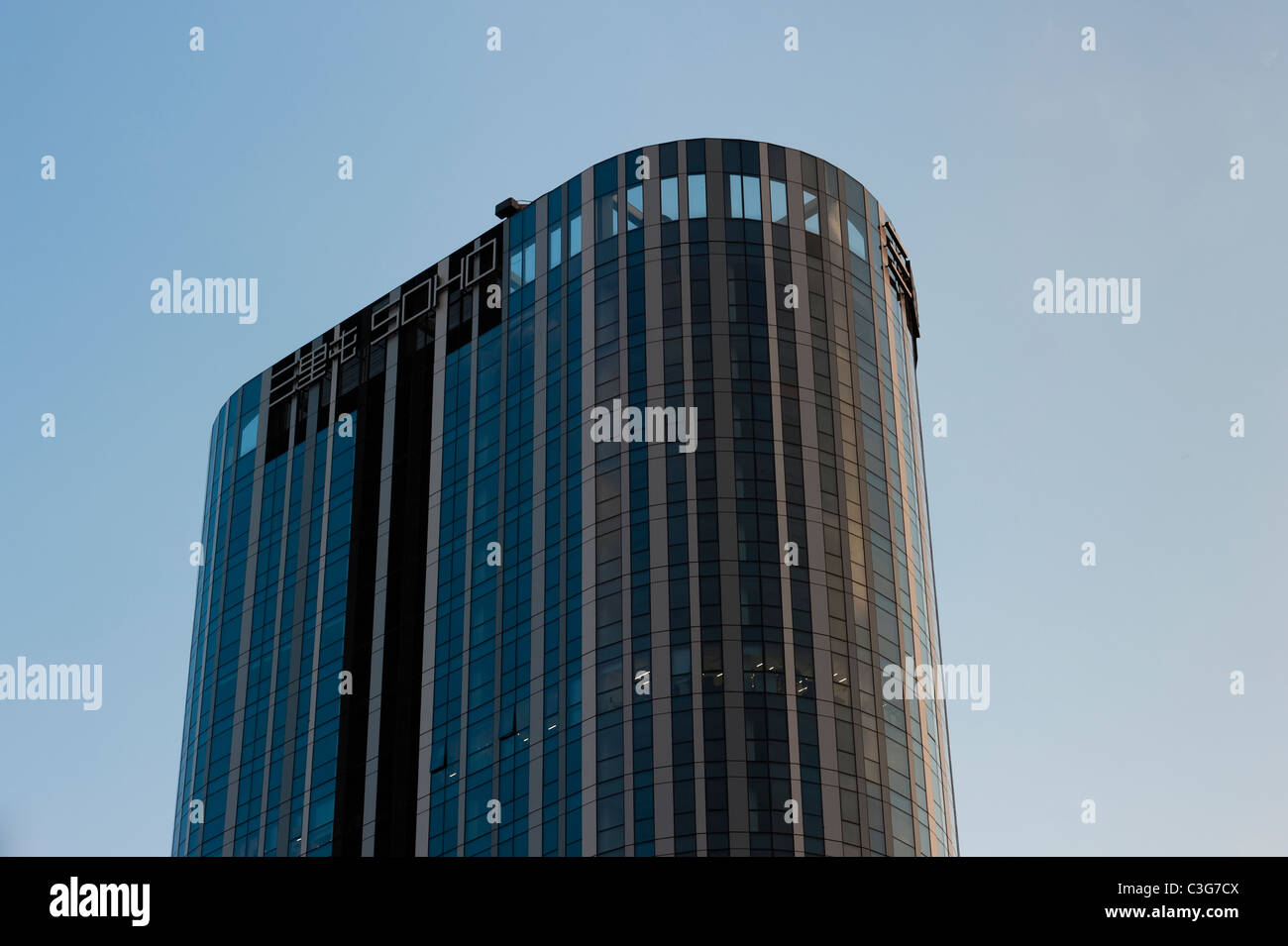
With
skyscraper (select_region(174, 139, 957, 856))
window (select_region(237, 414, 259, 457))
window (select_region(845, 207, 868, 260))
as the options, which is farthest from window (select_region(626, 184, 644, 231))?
window (select_region(237, 414, 259, 457))

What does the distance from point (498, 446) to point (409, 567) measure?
12.2m

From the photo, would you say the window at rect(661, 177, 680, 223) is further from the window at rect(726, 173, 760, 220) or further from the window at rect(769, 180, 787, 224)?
the window at rect(769, 180, 787, 224)

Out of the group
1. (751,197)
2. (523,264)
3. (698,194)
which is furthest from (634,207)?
(523,264)

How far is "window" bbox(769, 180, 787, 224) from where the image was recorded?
12350 cm

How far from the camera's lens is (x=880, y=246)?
130 metres

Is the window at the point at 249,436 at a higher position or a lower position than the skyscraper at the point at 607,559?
higher

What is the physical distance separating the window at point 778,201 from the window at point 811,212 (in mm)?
1782

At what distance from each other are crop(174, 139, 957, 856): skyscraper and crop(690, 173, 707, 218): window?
34 cm

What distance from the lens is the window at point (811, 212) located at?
124312mm

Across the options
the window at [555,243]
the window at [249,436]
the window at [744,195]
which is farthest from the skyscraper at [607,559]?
the window at [249,436]

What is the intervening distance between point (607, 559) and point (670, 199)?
2808cm

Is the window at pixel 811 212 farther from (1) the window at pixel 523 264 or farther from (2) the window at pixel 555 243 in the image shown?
(1) the window at pixel 523 264

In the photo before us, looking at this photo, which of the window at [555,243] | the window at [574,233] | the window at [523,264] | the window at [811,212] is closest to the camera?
the window at [811,212]
